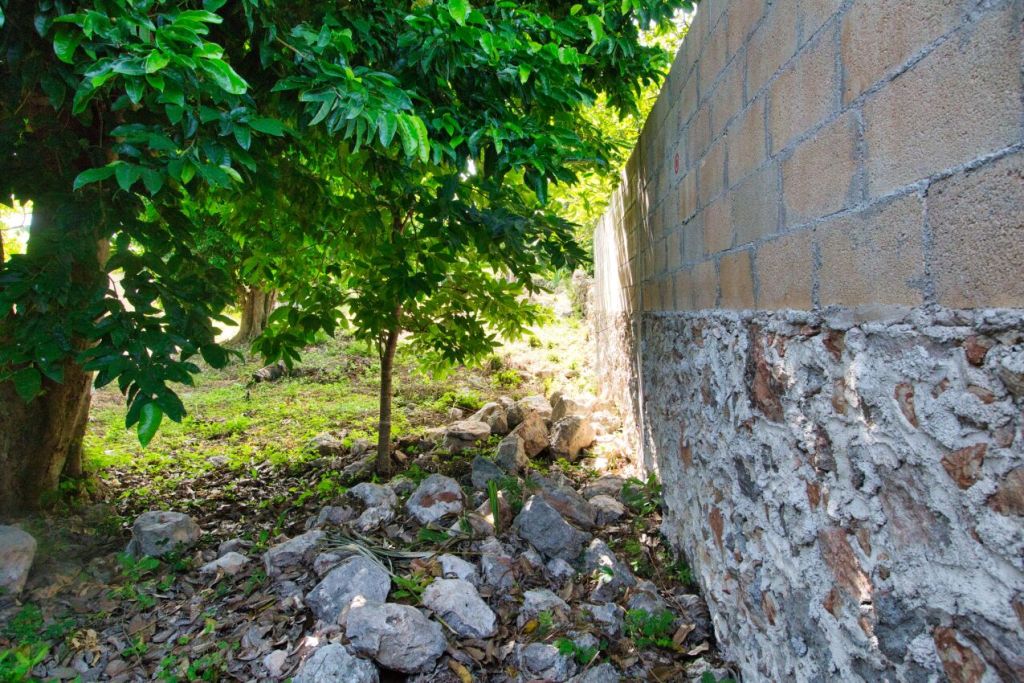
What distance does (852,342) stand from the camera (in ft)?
5.08

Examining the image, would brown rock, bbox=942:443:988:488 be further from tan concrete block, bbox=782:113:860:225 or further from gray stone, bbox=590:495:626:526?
gray stone, bbox=590:495:626:526

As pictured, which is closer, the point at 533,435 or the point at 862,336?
the point at 862,336

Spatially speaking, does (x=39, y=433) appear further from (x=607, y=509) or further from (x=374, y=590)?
(x=607, y=509)

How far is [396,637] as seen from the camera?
258cm

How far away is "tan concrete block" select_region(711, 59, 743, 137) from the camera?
2.37 m

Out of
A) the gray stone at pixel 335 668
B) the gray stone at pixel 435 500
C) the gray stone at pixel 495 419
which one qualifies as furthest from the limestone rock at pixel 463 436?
the gray stone at pixel 335 668

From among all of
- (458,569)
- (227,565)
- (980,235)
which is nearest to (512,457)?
(458,569)

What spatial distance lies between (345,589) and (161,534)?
1.53 m

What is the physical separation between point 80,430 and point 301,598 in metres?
2.67

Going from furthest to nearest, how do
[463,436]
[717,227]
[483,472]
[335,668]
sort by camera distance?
[463,436], [483,472], [717,227], [335,668]

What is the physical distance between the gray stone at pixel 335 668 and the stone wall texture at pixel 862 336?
1478 millimetres

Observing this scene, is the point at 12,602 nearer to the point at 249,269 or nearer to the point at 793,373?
the point at 249,269

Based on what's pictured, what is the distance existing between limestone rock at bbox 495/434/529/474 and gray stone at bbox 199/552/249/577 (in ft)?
6.39

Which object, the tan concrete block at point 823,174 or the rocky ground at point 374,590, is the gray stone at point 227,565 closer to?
the rocky ground at point 374,590
